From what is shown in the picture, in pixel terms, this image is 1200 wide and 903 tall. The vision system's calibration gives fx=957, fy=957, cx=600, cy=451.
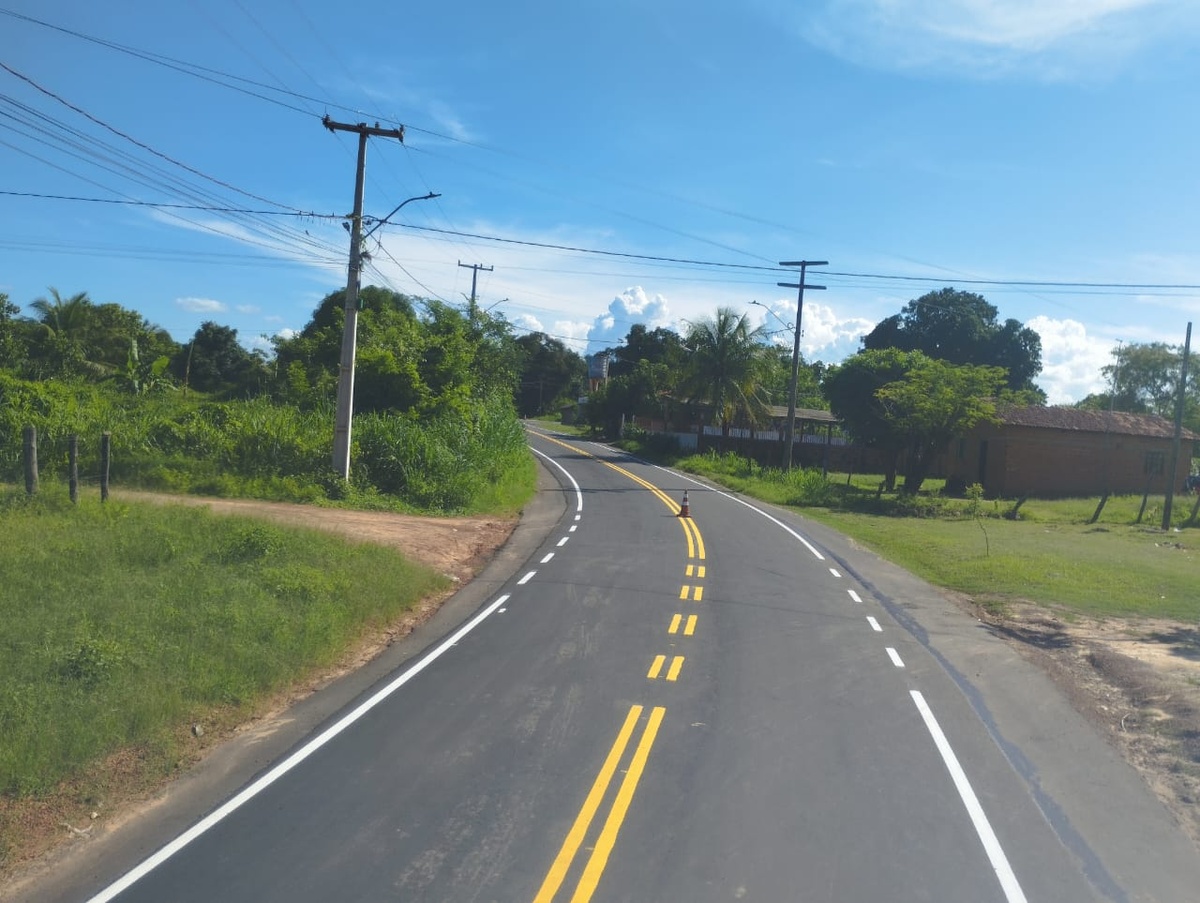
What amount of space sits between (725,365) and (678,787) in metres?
47.3

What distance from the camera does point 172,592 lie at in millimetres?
11625

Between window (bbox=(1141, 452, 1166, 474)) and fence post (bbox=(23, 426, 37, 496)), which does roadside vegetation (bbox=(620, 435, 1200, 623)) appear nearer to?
window (bbox=(1141, 452, 1166, 474))

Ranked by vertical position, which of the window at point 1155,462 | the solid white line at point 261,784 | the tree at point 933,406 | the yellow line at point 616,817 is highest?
the tree at point 933,406

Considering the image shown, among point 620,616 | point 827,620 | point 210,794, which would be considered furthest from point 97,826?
point 827,620

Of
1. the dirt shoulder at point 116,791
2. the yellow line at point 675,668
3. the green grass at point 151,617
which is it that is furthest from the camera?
the yellow line at point 675,668

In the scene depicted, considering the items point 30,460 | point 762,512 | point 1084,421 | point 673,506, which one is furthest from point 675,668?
point 1084,421

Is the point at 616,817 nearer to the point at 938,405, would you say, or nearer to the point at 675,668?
the point at 675,668

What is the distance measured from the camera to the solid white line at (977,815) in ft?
19.7

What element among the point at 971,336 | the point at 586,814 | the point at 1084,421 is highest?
the point at 971,336

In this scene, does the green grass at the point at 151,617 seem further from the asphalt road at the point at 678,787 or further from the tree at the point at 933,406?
the tree at the point at 933,406

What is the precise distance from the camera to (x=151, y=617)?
10.5m

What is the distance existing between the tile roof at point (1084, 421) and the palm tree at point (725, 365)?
534 inches

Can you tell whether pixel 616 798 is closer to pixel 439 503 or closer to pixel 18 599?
pixel 18 599

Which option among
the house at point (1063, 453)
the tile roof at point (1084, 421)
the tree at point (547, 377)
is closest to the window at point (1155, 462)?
the house at point (1063, 453)
